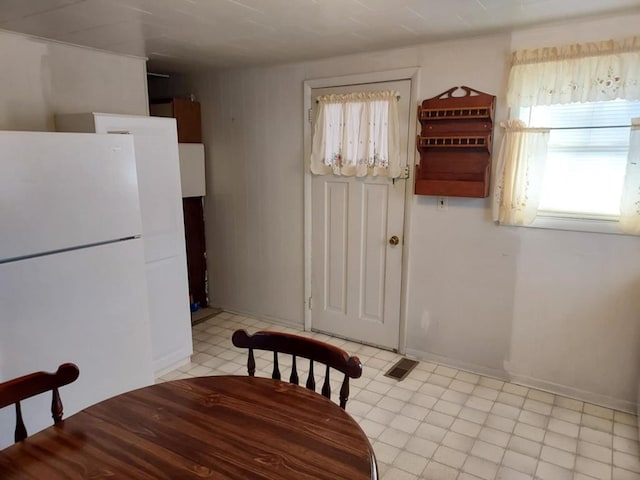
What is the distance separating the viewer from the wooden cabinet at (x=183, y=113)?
3.80 m

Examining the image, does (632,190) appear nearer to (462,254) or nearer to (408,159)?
(462,254)

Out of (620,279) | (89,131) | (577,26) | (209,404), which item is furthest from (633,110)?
(89,131)

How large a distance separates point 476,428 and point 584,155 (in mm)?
1672

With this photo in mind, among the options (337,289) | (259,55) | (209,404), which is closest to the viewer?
(209,404)

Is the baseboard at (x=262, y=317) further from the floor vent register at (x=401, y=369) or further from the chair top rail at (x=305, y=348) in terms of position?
the chair top rail at (x=305, y=348)

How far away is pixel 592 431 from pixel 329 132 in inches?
99.9

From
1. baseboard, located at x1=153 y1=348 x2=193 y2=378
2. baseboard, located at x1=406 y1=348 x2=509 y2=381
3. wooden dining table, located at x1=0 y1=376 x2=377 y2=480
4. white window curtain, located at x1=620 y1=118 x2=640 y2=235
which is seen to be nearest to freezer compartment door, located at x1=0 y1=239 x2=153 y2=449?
baseboard, located at x1=153 y1=348 x2=193 y2=378

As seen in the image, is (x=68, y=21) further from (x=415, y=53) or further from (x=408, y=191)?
(x=408, y=191)

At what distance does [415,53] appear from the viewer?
2.96m

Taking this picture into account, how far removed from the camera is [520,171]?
265 cm

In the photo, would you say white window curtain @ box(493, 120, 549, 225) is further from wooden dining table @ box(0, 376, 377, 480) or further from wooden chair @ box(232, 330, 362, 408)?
wooden dining table @ box(0, 376, 377, 480)

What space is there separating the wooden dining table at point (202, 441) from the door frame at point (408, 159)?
6.45ft

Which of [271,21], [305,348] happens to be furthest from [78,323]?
[271,21]

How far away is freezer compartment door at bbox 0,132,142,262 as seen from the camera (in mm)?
1901
